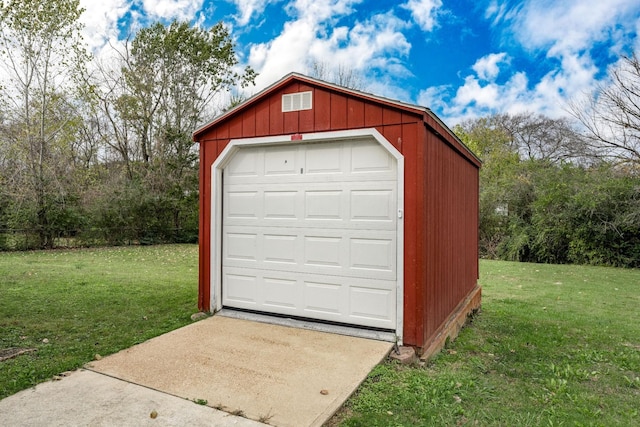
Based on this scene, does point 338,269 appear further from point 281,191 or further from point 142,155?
point 142,155

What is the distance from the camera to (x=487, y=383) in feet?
10.5

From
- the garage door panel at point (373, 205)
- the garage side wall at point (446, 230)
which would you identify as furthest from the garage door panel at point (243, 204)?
the garage side wall at point (446, 230)

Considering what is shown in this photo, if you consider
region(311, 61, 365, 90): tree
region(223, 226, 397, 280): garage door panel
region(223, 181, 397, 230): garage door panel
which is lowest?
region(223, 226, 397, 280): garage door panel

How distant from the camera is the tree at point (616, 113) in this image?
36.7 ft

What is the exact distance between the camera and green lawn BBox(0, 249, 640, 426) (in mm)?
2721

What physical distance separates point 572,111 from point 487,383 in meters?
11.9

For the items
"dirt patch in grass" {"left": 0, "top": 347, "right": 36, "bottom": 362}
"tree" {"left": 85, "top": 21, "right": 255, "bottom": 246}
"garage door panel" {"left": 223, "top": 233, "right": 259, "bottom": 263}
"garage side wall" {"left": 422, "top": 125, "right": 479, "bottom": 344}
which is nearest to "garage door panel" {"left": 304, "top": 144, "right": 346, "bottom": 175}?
"garage side wall" {"left": 422, "top": 125, "right": 479, "bottom": 344}

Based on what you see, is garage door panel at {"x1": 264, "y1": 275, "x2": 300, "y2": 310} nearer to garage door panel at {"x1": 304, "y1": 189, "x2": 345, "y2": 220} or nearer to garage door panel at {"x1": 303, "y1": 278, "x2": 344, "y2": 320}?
garage door panel at {"x1": 303, "y1": 278, "x2": 344, "y2": 320}

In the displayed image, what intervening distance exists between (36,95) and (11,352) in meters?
12.3

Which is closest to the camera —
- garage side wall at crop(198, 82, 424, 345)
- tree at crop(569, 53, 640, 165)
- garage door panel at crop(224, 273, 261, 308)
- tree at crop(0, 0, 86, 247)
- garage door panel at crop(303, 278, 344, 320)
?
garage side wall at crop(198, 82, 424, 345)

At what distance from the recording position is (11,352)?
11.5ft

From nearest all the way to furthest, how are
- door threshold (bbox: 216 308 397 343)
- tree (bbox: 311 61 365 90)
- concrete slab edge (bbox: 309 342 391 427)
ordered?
concrete slab edge (bbox: 309 342 391 427) < door threshold (bbox: 216 308 397 343) < tree (bbox: 311 61 365 90)

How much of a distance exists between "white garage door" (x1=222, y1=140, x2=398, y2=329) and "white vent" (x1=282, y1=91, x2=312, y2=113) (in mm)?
380

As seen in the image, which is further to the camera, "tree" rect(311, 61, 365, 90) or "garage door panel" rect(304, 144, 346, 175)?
"tree" rect(311, 61, 365, 90)
